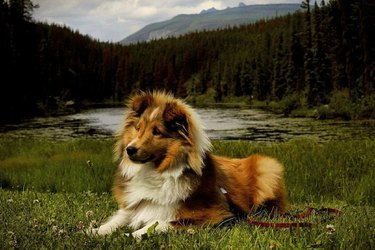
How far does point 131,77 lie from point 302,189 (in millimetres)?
111143

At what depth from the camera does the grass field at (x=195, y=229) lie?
4.59 metres

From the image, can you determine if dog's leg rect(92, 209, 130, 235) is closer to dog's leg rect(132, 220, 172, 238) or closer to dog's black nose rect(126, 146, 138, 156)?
dog's leg rect(132, 220, 172, 238)

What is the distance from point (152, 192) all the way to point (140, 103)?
1.02 meters

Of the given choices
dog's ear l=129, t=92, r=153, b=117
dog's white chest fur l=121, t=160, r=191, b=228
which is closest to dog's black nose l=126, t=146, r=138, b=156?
dog's white chest fur l=121, t=160, r=191, b=228

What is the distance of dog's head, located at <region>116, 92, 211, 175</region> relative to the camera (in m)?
5.56

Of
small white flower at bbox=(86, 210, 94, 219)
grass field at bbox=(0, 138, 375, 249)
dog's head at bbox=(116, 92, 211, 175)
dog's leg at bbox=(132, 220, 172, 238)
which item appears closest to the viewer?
grass field at bbox=(0, 138, 375, 249)

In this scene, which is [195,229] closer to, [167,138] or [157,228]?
[157,228]

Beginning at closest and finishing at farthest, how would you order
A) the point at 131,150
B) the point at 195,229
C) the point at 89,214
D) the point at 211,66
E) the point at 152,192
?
1. the point at 195,229
2. the point at 131,150
3. the point at 152,192
4. the point at 89,214
5. the point at 211,66

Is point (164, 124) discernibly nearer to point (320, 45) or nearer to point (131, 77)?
point (320, 45)

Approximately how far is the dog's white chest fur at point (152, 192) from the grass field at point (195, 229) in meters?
0.48

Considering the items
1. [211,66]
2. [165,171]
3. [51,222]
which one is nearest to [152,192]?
[165,171]

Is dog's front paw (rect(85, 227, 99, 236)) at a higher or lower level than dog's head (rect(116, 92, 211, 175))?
lower

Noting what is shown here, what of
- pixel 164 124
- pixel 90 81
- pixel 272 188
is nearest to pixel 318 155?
pixel 272 188

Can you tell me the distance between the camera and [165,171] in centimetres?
571
